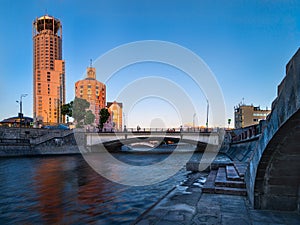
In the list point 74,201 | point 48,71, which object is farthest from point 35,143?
point 48,71

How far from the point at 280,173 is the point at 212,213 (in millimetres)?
2552

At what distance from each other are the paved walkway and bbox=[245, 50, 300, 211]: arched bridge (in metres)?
0.48

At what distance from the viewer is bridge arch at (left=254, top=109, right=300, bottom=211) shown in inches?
226

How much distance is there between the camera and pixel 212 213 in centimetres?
764

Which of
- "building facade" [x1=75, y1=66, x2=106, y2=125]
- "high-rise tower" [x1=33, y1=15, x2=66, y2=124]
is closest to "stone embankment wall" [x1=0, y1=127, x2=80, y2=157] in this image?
"building facade" [x1=75, y1=66, x2=106, y2=125]

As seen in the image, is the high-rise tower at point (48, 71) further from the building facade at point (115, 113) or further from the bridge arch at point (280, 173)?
the bridge arch at point (280, 173)

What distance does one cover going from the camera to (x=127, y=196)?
44.9 feet

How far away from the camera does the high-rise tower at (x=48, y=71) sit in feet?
527

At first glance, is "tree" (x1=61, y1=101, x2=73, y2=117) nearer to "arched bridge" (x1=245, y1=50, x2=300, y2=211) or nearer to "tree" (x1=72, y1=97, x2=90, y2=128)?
"tree" (x1=72, y1=97, x2=90, y2=128)

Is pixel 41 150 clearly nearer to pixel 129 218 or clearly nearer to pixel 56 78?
pixel 129 218

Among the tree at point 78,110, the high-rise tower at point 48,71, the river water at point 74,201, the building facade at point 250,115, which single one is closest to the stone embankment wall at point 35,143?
the tree at point 78,110

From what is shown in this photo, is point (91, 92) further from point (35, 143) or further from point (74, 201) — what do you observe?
point (74, 201)

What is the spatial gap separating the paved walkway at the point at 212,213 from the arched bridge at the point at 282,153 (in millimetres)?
478

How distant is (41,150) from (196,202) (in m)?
45.8
